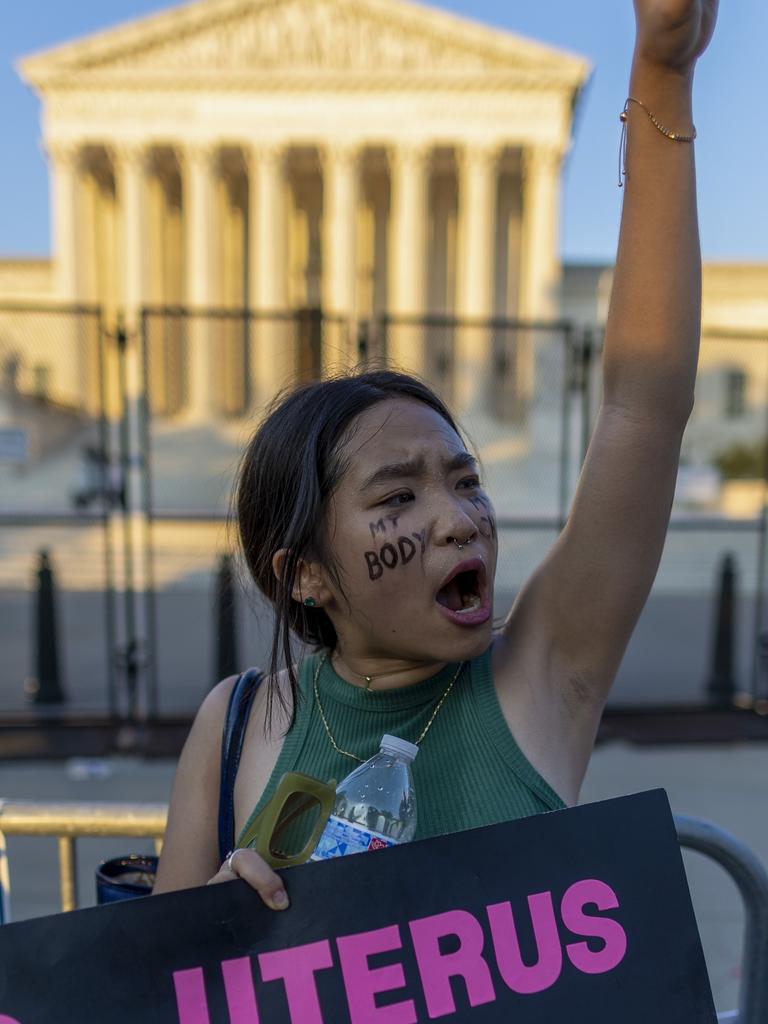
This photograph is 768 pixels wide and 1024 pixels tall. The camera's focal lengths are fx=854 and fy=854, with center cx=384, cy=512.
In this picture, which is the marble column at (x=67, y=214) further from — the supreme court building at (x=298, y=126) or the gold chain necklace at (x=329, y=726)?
the gold chain necklace at (x=329, y=726)

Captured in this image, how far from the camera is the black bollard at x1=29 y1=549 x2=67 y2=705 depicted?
6.57 m

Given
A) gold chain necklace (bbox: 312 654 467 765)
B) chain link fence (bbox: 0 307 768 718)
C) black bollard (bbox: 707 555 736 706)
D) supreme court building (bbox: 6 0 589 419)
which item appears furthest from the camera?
supreme court building (bbox: 6 0 589 419)

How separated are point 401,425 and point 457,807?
57 centimetres

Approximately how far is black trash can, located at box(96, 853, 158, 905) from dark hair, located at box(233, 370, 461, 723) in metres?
0.47

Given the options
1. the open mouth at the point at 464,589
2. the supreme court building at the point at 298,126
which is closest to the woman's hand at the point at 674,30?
the open mouth at the point at 464,589

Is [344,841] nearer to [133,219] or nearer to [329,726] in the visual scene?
[329,726]

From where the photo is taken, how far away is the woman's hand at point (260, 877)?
104cm

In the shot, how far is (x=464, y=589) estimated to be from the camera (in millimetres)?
1277

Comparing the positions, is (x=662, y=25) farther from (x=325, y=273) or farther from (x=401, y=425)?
(x=325, y=273)

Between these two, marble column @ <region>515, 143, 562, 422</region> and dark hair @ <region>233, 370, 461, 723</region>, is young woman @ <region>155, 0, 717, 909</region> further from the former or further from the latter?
marble column @ <region>515, 143, 562, 422</region>

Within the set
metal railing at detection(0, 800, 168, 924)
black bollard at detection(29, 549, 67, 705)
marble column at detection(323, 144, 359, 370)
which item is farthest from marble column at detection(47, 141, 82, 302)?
metal railing at detection(0, 800, 168, 924)


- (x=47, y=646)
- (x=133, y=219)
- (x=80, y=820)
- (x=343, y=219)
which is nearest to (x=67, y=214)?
(x=133, y=219)

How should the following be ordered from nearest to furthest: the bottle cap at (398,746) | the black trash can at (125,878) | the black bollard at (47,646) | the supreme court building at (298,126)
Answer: the bottle cap at (398,746) < the black trash can at (125,878) < the black bollard at (47,646) < the supreme court building at (298,126)

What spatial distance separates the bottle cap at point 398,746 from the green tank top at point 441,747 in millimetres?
93
